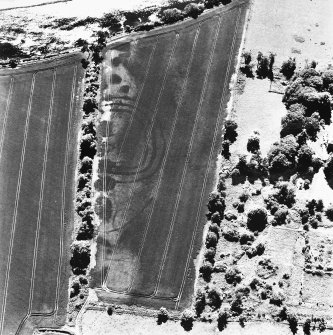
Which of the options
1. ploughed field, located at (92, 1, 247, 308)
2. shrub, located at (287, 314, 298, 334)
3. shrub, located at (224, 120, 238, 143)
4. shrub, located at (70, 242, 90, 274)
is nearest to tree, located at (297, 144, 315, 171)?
shrub, located at (224, 120, 238, 143)

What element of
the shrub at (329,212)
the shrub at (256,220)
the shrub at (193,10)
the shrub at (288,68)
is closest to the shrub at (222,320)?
the shrub at (256,220)

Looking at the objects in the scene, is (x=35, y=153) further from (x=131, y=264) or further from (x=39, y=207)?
(x=131, y=264)

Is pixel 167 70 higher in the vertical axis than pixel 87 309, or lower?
higher

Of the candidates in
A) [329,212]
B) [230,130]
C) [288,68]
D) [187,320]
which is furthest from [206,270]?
[288,68]

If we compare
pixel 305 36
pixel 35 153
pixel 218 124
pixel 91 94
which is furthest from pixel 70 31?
pixel 305 36

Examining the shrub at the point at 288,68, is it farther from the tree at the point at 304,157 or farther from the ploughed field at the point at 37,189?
the ploughed field at the point at 37,189

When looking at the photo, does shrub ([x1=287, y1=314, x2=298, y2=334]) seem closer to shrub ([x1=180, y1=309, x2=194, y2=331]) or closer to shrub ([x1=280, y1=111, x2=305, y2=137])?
shrub ([x1=180, y1=309, x2=194, y2=331])
